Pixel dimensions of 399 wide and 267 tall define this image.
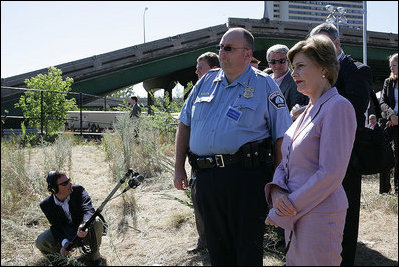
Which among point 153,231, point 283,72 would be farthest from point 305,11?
point 283,72

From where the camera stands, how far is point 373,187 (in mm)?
6406

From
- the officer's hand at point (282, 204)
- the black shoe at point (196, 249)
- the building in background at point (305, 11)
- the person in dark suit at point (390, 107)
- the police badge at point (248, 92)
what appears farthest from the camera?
the building in background at point (305, 11)

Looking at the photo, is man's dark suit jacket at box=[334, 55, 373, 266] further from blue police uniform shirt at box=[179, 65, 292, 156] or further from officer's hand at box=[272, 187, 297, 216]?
officer's hand at box=[272, 187, 297, 216]

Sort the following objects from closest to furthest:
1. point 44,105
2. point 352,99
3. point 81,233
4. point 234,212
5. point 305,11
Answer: point 234,212
point 352,99
point 81,233
point 44,105
point 305,11

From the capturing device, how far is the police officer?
2701 millimetres

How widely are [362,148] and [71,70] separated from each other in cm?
2114

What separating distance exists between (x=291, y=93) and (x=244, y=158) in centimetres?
157

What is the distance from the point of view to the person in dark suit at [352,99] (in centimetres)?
308

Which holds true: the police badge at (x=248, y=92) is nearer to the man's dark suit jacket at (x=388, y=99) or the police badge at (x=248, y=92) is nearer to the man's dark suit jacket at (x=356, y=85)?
the man's dark suit jacket at (x=356, y=85)

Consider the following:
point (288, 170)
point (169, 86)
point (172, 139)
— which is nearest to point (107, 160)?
point (172, 139)

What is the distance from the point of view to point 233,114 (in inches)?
110

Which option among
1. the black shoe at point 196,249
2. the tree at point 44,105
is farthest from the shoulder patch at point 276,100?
the tree at point 44,105

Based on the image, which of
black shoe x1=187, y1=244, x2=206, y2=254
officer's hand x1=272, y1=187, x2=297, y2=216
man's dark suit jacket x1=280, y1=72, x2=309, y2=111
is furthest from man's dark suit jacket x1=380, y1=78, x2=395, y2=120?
officer's hand x1=272, y1=187, x2=297, y2=216

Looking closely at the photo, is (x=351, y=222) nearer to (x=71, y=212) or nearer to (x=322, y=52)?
(x=322, y=52)
